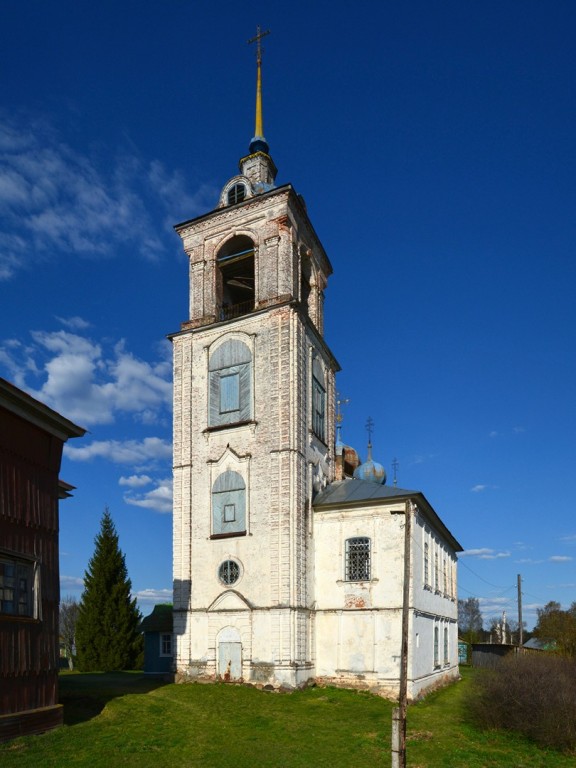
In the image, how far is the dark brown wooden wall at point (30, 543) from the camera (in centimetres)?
1396

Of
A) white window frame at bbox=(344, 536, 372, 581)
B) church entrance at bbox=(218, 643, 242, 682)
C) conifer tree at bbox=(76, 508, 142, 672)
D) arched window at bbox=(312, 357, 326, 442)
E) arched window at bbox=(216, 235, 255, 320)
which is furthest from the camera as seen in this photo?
conifer tree at bbox=(76, 508, 142, 672)

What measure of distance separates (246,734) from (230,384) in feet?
45.9

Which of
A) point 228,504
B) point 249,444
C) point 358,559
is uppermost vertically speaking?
point 249,444

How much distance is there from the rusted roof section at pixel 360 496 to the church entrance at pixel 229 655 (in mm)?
5718

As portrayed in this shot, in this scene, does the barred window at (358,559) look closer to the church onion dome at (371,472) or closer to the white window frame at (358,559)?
the white window frame at (358,559)

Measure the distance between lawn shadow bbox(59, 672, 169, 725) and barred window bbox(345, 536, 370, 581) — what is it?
8021 mm

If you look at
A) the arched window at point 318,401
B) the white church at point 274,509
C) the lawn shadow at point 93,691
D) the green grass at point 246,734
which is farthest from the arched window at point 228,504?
the lawn shadow at point 93,691

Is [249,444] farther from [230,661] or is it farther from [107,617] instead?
[107,617]

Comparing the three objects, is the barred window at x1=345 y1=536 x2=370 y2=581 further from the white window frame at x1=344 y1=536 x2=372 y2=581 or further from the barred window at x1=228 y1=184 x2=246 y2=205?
the barred window at x1=228 y1=184 x2=246 y2=205

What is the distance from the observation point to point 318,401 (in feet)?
96.1

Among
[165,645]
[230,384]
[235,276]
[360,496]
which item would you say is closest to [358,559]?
[360,496]

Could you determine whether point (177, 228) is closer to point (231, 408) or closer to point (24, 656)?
point (231, 408)

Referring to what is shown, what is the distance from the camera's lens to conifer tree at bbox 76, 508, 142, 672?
3472 centimetres

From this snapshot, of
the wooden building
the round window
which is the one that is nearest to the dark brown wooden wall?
the wooden building
